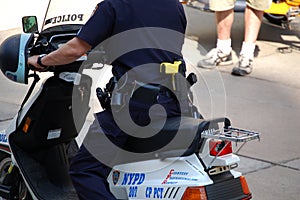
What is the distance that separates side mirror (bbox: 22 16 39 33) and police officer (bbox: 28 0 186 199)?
0.43m

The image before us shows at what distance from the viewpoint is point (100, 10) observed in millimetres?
3748

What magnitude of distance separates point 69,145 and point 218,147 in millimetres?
1478

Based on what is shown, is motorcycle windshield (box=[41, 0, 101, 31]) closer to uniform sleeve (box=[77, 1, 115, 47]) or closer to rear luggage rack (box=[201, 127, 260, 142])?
uniform sleeve (box=[77, 1, 115, 47])

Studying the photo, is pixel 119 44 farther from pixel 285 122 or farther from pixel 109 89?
pixel 285 122

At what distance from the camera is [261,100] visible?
7480 mm

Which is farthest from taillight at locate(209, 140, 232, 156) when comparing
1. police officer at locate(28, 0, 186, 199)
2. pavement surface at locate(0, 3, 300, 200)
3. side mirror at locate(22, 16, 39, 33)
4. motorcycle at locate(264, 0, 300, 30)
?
motorcycle at locate(264, 0, 300, 30)

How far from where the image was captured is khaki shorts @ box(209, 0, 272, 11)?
8.12 metres

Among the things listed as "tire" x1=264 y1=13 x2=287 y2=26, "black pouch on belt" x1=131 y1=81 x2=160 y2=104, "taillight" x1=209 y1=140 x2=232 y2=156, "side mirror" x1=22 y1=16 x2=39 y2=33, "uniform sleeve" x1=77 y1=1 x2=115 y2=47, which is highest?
"uniform sleeve" x1=77 y1=1 x2=115 y2=47

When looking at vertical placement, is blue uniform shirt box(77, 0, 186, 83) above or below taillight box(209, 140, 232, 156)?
above

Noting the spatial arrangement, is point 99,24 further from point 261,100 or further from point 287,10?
point 287,10

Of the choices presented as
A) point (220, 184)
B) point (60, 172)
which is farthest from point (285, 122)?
point (220, 184)

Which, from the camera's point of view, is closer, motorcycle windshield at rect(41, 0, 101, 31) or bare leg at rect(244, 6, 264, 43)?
motorcycle windshield at rect(41, 0, 101, 31)

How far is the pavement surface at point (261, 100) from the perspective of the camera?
18.6 feet

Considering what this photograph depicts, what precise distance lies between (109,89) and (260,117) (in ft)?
10.8
